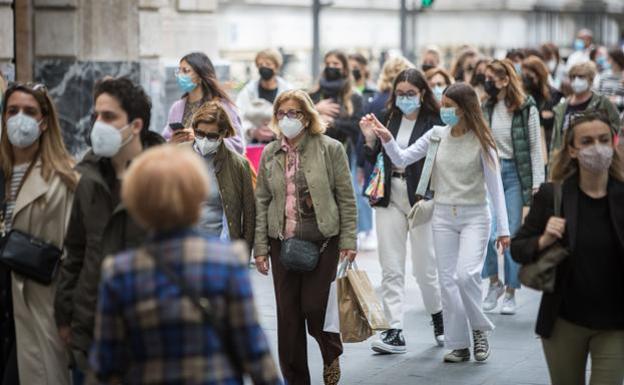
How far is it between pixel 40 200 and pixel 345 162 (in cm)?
232

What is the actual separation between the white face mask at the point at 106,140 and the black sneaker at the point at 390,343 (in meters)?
4.02

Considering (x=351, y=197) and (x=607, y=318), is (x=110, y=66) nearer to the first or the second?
(x=351, y=197)

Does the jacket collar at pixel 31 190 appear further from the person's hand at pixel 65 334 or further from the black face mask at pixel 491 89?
the black face mask at pixel 491 89

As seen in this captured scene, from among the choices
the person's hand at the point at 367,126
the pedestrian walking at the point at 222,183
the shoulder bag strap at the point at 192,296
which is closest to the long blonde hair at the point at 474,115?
the person's hand at the point at 367,126

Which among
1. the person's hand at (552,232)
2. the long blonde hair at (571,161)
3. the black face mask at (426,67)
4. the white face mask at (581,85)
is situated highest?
the black face mask at (426,67)

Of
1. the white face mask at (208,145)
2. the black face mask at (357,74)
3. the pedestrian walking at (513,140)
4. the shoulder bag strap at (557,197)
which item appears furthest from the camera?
the black face mask at (357,74)

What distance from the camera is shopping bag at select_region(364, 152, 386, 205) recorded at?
31.8 ft

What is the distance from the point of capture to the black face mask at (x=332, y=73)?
13430 mm

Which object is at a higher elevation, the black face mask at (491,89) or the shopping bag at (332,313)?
the black face mask at (491,89)

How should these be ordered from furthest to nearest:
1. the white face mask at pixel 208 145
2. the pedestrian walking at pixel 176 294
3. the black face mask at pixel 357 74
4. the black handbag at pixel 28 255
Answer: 1. the black face mask at pixel 357 74
2. the white face mask at pixel 208 145
3. the black handbag at pixel 28 255
4. the pedestrian walking at pixel 176 294

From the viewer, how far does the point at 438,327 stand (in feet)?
32.4

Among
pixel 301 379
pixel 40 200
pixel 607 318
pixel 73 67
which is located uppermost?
pixel 73 67

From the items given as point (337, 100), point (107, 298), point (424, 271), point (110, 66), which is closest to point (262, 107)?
point (337, 100)

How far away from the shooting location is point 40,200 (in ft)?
20.7
